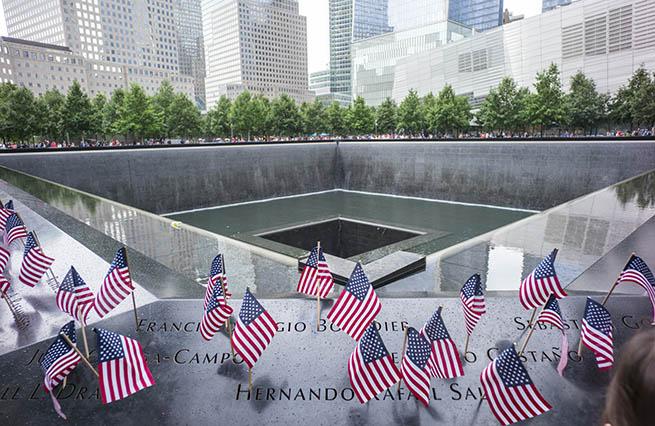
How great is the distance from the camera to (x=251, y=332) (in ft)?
8.83

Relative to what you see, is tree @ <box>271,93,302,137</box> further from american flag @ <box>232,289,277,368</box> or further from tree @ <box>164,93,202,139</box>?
american flag @ <box>232,289,277,368</box>

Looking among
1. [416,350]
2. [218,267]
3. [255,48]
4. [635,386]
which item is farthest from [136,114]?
[255,48]

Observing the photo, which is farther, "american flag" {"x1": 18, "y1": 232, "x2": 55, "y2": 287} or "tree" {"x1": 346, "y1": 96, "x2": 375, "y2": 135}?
"tree" {"x1": 346, "y1": 96, "x2": 375, "y2": 135}

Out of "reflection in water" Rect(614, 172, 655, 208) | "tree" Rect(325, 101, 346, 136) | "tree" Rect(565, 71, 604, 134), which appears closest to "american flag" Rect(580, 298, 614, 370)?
"reflection in water" Rect(614, 172, 655, 208)

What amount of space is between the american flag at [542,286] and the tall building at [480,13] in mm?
95434

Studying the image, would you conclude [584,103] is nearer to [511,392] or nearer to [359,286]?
[359,286]

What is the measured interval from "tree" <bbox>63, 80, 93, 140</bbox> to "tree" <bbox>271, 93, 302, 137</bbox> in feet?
56.7

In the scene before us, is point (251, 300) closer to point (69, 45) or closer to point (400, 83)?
point (400, 83)

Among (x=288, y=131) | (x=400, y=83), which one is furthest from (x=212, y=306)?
(x=400, y=83)

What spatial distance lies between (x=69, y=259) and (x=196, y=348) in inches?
110

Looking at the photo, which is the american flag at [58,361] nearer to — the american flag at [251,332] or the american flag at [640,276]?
the american flag at [251,332]

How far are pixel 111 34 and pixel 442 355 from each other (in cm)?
12201

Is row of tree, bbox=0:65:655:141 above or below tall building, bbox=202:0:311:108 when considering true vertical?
below

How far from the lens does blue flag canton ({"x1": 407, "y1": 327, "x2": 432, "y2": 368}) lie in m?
2.50
